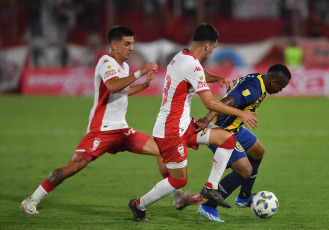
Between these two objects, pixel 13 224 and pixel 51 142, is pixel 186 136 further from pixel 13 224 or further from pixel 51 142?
pixel 51 142

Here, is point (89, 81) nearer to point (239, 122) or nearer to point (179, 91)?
point (239, 122)

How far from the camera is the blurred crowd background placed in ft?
80.9

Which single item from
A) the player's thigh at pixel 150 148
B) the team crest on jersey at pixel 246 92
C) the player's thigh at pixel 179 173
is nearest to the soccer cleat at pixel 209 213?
the player's thigh at pixel 179 173

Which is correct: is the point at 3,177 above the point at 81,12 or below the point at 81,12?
below

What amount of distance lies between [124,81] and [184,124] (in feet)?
2.81

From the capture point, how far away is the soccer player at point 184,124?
6145 mm

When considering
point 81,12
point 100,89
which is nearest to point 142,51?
point 81,12

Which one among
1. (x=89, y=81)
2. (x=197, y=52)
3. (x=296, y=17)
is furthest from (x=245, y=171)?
(x=296, y=17)

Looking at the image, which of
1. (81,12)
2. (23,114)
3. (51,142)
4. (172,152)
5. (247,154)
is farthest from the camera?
(81,12)

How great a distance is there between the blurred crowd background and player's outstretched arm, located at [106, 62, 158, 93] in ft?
56.5

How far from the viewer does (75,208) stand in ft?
23.6

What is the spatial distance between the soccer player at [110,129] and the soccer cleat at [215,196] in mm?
510

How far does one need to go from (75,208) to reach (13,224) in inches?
40.5

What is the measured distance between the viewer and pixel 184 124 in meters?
6.32
